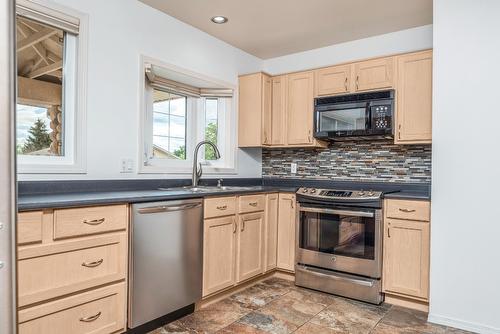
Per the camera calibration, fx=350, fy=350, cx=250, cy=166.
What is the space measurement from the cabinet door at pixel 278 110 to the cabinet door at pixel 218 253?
1.22m

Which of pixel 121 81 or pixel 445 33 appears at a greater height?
pixel 445 33

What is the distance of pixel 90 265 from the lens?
1.91m

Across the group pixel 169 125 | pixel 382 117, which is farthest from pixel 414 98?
pixel 169 125

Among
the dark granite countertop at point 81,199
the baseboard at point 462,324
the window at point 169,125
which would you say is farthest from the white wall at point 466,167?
the window at point 169,125

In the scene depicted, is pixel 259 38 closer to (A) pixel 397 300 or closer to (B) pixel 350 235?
(B) pixel 350 235

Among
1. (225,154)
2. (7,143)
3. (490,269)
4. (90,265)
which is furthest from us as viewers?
(225,154)

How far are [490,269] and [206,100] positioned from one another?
2818mm

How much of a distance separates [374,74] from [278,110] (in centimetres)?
105

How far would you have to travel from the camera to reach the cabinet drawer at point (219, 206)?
2654mm

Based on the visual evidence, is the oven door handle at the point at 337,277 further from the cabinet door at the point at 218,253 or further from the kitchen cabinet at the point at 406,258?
the cabinet door at the point at 218,253

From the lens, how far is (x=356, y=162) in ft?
11.7

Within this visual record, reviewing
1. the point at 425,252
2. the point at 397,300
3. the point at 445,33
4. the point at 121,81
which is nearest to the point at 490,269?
the point at 425,252

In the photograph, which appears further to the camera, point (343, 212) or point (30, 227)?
point (343, 212)

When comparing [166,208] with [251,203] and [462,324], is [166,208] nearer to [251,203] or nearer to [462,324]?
[251,203]
